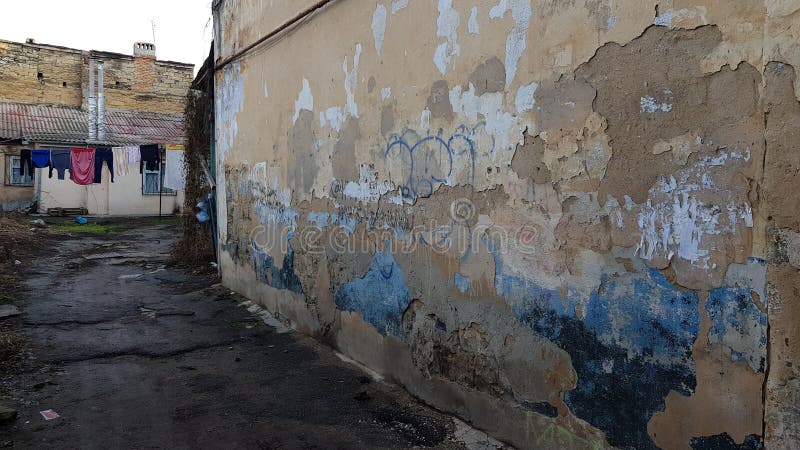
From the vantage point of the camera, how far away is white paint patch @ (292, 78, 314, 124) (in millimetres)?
5109

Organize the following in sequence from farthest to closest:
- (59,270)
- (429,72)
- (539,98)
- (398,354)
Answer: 1. (59,270)
2. (398,354)
3. (429,72)
4. (539,98)

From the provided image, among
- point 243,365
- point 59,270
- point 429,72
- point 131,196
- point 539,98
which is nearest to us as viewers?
point 539,98

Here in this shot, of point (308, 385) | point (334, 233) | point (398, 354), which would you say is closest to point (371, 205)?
point (334, 233)

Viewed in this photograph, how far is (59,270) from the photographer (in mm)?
9602

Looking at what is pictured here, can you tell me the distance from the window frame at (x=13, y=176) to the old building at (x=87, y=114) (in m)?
0.03

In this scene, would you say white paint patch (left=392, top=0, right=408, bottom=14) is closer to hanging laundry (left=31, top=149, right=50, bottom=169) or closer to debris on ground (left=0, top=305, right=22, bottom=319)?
debris on ground (left=0, top=305, right=22, bottom=319)

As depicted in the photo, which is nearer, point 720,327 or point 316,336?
point 720,327

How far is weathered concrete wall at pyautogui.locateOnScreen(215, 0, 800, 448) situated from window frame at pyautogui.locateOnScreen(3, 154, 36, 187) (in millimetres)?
20158

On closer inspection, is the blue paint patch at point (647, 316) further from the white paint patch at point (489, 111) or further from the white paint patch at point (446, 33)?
the white paint patch at point (446, 33)

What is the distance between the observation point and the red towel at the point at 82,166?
55.7 ft

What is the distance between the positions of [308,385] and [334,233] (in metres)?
1.33

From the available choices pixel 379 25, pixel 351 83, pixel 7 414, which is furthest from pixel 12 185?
pixel 379 25

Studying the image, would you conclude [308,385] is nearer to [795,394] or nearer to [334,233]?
[334,233]

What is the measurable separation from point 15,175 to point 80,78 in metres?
5.96
